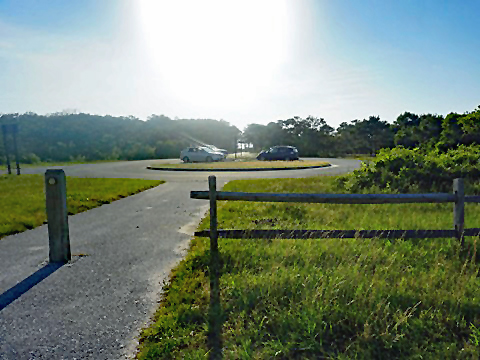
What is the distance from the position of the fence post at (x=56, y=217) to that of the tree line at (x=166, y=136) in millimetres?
40538

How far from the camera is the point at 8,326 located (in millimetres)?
3023

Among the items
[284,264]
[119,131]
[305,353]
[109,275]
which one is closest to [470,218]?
[284,264]

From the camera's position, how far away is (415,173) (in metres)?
10.6

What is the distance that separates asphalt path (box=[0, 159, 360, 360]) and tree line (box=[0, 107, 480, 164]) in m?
39.3

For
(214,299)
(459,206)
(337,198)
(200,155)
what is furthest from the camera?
(200,155)

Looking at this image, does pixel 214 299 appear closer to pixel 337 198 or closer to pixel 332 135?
pixel 337 198

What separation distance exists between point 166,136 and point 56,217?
67.6 metres

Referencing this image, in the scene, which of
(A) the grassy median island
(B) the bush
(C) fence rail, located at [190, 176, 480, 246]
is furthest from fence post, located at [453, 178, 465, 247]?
(A) the grassy median island

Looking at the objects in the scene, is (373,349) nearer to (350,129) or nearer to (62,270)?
(62,270)

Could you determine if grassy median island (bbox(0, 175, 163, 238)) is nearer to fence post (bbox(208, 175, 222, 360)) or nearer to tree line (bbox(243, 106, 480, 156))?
fence post (bbox(208, 175, 222, 360))

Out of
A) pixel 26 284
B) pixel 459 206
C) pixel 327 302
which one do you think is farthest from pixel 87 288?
pixel 459 206

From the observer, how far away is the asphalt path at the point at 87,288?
2.76 meters

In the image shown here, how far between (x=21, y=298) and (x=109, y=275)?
97 centimetres

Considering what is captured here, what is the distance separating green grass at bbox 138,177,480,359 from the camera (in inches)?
104
